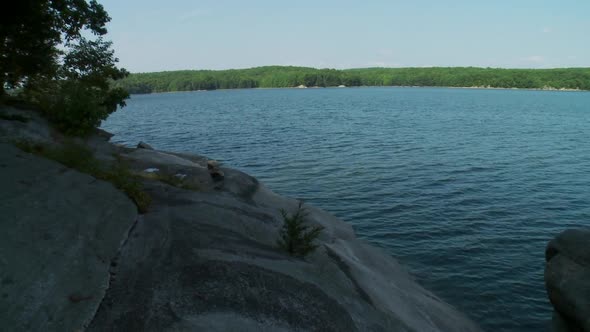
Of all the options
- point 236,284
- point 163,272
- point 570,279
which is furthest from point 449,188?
point 163,272

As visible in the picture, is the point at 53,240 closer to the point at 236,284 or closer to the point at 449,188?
the point at 236,284

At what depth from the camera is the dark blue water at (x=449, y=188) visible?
17.3 metres

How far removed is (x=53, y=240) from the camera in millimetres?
9570

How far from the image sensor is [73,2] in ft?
73.8

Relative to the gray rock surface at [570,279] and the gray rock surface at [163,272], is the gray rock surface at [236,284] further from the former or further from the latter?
the gray rock surface at [570,279]

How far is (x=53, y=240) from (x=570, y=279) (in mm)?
15062

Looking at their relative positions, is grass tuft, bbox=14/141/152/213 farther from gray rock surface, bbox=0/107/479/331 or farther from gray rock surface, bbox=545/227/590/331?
gray rock surface, bbox=545/227/590/331

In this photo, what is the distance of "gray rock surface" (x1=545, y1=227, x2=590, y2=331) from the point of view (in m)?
12.3

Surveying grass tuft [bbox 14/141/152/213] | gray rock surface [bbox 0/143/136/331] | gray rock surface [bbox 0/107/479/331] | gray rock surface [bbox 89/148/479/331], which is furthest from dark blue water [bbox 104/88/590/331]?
gray rock surface [bbox 0/143/136/331]

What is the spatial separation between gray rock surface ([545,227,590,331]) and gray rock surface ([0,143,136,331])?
1345 centimetres

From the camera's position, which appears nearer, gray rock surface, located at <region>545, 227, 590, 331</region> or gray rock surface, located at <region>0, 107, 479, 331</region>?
gray rock surface, located at <region>0, 107, 479, 331</region>

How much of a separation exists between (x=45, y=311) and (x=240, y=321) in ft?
12.0

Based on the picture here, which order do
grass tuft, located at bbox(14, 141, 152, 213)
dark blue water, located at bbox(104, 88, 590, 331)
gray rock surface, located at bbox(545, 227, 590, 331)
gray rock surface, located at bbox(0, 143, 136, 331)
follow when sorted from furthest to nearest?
dark blue water, located at bbox(104, 88, 590, 331) < grass tuft, located at bbox(14, 141, 152, 213) < gray rock surface, located at bbox(545, 227, 590, 331) < gray rock surface, located at bbox(0, 143, 136, 331)

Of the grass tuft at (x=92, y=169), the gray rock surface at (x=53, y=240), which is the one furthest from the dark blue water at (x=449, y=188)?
the gray rock surface at (x=53, y=240)
